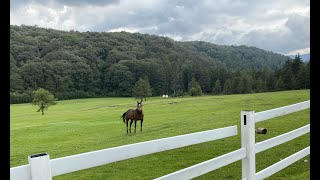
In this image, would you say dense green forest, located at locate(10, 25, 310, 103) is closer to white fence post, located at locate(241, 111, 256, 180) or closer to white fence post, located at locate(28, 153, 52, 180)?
white fence post, located at locate(241, 111, 256, 180)

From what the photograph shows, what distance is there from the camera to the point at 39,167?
184cm

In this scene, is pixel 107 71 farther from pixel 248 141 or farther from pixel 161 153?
pixel 248 141

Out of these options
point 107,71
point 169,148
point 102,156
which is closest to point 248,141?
point 169,148

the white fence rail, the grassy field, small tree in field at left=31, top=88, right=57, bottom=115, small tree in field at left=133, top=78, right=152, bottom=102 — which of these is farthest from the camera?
small tree in field at left=133, top=78, right=152, bottom=102

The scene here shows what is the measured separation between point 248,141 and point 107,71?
68.2m

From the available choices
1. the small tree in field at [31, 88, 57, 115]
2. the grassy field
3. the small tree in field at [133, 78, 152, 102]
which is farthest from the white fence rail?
the small tree in field at [133, 78, 152, 102]

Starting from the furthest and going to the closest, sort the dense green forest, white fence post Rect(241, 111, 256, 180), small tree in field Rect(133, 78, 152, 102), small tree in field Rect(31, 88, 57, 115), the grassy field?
the dense green forest
small tree in field Rect(133, 78, 152, 102)
small tree in field Rect(31, 88, 57, 115)
the grassy field
white fence post Rect(241, 111, 256, 180)

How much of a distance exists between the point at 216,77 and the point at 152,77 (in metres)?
14.5

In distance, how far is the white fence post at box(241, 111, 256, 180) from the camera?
3824 millimetres

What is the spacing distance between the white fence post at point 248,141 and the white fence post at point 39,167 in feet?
8.38

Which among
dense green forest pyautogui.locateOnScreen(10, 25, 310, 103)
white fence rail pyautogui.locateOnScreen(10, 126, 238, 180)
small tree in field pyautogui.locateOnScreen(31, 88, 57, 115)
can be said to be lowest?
small tree in field pyautogui.locateOnScreen(31, 88, 57, 115)

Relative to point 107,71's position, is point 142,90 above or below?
below
